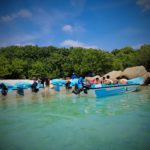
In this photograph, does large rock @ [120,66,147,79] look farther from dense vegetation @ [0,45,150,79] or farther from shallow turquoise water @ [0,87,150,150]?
shallow turquoise water @ [0,87,150,150]

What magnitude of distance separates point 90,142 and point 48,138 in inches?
48.8

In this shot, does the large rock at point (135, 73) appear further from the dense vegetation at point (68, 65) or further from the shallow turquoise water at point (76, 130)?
the shallow turquoise water at point (76, 130)

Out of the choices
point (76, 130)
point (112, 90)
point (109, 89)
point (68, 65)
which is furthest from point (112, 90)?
point (68, 65)

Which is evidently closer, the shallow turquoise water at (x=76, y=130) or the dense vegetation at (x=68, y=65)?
the shallow turquoise water at (x=76, y=130)

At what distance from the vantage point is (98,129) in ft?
22.2

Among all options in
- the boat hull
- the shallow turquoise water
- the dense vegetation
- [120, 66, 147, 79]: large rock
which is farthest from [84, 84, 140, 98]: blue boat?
the dense vegetation

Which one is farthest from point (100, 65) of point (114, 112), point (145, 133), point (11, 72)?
point (145, 133)

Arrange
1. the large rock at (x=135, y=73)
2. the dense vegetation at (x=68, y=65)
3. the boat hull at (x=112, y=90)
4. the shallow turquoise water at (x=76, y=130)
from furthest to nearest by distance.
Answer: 1. the dense vegetation at (x=68, y=65)
2. the large rock at (x=135, y=73)
3. the boat hull at (x=112, y=90)
4. the shallow turquoise water at (x=76, y=130)

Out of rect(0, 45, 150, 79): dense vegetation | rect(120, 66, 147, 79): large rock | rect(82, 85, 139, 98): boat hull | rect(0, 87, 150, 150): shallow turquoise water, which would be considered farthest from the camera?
rect(0, 45, 150, 79): dense vegetation

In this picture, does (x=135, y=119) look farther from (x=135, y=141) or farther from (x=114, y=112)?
(x=135, y=141)

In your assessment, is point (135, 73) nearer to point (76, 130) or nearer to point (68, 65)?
point (76, 130)

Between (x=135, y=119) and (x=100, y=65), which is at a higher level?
(x=100, y=65)

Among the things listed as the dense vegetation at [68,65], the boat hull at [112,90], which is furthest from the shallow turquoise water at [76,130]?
the dense vegetation at [68,65]

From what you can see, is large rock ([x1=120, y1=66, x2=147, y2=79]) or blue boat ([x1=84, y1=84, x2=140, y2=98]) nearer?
blue boat ([x1=84, y1=84, x2=140, y2=98])
